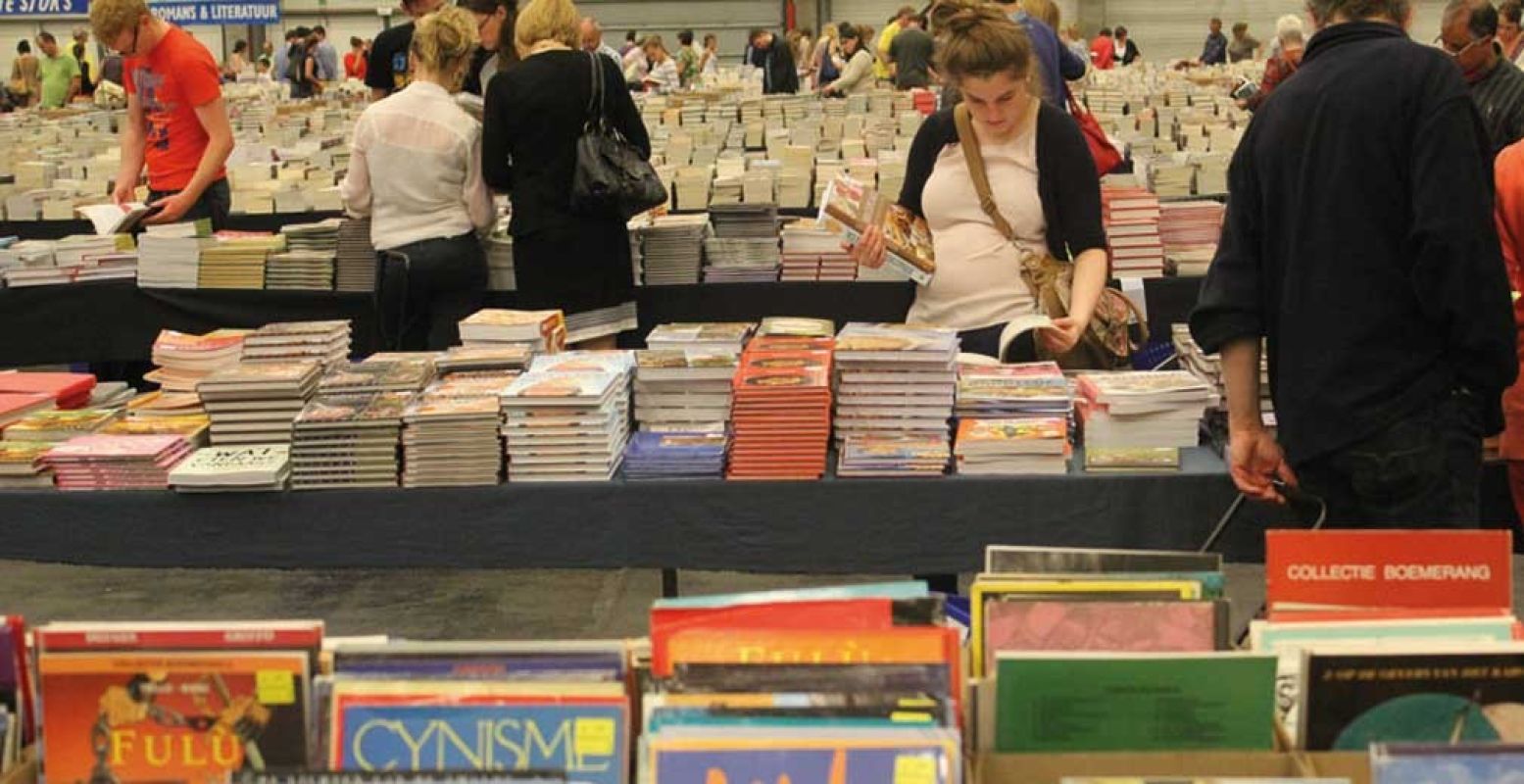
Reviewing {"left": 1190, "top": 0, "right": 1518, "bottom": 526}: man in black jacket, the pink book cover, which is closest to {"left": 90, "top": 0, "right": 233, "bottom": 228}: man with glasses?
{"left": 1190, "top": 0, "right": 1518, "bottom": 526}: man in black jacket

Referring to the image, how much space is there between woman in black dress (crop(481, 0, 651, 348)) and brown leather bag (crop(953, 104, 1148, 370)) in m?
1.41

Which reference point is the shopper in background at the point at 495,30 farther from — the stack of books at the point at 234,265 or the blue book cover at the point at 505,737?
the blue book cover at the point at 505,737

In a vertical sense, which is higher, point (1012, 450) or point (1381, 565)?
point (1381, 565)

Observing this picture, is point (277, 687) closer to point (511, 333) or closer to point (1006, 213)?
point (511, 333)

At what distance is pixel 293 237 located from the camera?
21.0 feet

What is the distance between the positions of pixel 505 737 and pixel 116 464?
2179mm

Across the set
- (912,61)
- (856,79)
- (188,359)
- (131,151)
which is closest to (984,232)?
(188,359)

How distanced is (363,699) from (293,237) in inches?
185

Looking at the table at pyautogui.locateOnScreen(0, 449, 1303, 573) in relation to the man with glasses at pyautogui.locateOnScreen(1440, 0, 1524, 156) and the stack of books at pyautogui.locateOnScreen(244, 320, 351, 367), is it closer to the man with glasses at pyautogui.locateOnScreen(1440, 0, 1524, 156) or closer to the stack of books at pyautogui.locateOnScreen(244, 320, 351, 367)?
the stack of books at pyautogui.locateOnScreen(244, 320, 351, 367)

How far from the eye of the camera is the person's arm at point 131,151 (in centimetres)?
654

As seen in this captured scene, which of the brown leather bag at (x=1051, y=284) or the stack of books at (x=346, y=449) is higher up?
the brown leather bag at (x=1051, y=284)

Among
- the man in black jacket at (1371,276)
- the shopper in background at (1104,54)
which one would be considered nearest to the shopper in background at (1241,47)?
the shopper in background at (1104,54)

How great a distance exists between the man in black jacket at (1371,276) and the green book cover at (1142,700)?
39.9 inches

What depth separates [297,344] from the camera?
13.7 feet
